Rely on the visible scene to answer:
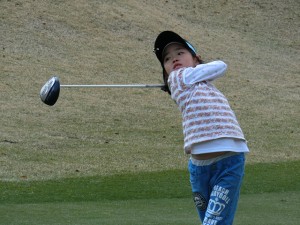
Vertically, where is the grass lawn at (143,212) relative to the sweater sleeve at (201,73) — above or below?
below

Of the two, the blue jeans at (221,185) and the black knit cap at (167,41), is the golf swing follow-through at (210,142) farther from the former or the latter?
the black knit cap at (167,41)

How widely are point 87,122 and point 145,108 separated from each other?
1984 mm

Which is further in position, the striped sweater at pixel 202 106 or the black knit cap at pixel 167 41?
the black knit cap at pixel 167 41

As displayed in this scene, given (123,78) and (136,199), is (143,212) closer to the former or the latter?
(136,199)

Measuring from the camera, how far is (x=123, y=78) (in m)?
20.4

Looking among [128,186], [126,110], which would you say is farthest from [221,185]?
[126,110]

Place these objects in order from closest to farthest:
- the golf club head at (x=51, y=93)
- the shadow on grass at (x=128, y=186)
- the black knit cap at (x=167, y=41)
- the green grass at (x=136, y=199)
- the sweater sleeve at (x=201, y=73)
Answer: the sweater sleeve at (x=201, y=73) < the black knit cap at (x=167, y=41) < the golf club head at (x=51, y=93) < the green grass at (x=136, y=199) < the shadow on grass at (x=128, y=186)

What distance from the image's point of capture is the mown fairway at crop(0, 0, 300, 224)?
9609 millimetres

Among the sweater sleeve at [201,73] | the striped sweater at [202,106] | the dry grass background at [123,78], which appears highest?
the sweater sleeve at [201,73]

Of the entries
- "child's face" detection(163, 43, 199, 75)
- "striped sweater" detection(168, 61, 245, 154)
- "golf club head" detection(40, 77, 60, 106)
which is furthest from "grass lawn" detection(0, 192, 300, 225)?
"striped sweater" detection(168, 61, 245, 154)

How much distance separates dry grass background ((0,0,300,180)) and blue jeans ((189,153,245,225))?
7573 mm

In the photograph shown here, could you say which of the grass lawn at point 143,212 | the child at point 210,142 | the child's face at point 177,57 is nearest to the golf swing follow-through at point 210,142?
the child at point 210,142

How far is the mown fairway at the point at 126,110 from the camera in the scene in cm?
961

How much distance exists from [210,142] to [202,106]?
0.22 m
